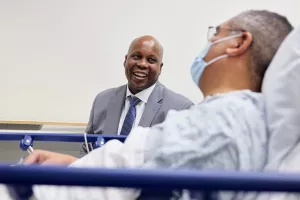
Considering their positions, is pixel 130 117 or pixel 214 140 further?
pixel 130 117

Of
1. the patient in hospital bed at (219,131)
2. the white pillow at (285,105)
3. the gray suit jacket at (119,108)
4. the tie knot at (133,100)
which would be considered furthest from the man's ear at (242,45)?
the tie knot at (133,100)

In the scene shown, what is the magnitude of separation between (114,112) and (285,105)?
110 cm

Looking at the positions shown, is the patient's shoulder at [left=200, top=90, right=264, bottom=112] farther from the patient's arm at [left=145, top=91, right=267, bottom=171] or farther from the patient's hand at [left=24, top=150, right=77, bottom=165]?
the patient's hand at [left=24, top=150, right=77, bottom=165]

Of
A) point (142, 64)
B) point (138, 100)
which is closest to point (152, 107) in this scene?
point (138, 100)

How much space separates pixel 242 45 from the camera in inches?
28.6

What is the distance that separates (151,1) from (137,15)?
127mm

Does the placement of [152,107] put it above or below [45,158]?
below

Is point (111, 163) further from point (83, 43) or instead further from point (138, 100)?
point (83, 43)

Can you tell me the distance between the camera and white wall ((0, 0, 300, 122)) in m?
2.21

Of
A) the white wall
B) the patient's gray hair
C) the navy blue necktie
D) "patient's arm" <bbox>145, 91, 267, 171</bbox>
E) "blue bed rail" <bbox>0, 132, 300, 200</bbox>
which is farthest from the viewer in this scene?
the white wall

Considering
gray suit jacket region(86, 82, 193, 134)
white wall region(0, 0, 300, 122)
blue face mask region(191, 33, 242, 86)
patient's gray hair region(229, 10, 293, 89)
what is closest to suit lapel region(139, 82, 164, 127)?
gray suit jacket region(86, 82, 193, 134)

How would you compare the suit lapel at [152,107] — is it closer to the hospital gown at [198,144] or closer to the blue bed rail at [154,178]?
the hospital gown at [198,144]

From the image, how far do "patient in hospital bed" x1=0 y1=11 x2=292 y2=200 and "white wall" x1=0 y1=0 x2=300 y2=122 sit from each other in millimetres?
1471

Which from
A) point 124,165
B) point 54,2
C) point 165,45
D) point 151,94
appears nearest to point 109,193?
point 124,165
